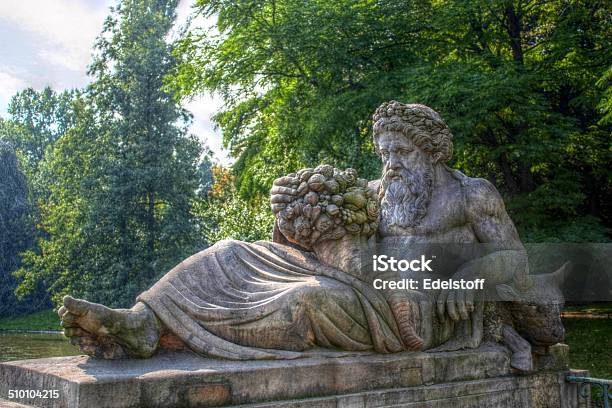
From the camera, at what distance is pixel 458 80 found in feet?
42.7

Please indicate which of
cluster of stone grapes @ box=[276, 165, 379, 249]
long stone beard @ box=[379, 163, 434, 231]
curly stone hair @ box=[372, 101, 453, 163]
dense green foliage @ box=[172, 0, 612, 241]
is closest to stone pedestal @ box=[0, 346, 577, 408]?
cluster of stone grapes @ box=[276, 165, 379, 249]

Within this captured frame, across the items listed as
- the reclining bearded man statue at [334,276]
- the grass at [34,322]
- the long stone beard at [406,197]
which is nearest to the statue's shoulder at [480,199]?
the reclining bearded man statue at [334,276]

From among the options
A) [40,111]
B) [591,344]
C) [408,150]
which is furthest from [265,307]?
[40,111]

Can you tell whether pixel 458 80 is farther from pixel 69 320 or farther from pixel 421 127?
pixel 69 320

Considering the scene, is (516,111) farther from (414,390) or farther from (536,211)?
(414,390)

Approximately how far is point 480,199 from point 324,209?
47.0 inches

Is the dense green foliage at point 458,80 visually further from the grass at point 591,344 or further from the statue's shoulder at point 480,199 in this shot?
the statue's shoulder at point 480,199

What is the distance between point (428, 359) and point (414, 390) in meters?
0.26

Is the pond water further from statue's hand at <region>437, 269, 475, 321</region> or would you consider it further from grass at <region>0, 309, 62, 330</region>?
statue's hand at <region>437, 269, 475, 321</region>

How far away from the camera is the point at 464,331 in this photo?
4.96 metres

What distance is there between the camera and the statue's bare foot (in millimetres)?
3793

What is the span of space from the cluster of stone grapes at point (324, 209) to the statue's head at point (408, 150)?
0.44m

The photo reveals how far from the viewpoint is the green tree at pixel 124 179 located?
71.5 feet

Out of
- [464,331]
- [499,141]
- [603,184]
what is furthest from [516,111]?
[464,331]
